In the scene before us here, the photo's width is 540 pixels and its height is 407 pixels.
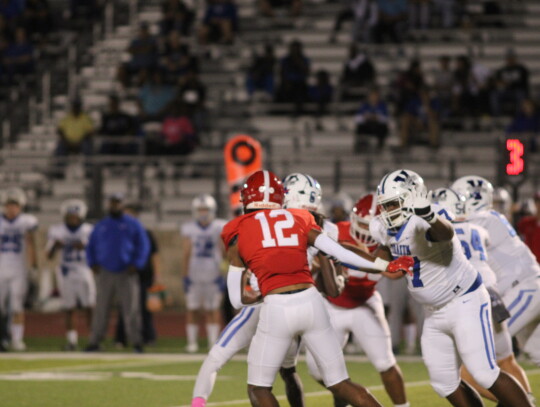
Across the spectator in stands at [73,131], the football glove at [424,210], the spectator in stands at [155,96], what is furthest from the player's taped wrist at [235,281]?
the spectator in stands at [155,96]

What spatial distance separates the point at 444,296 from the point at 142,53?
574 inches

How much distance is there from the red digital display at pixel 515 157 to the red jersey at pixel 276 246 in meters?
7.72

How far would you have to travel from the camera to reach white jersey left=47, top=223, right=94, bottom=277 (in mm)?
15805

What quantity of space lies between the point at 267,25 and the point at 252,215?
15407mm

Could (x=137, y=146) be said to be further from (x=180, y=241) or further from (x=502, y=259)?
(x=502, y=259)

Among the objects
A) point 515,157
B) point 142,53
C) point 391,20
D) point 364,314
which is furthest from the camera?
point 142,53

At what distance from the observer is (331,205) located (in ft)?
49.0

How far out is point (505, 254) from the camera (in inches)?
392

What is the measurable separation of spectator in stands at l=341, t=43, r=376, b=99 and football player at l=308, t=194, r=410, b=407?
11062 millimetres

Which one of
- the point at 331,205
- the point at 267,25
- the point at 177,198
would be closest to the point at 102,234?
the point at 331,205

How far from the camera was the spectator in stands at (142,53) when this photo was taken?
72.1 feet

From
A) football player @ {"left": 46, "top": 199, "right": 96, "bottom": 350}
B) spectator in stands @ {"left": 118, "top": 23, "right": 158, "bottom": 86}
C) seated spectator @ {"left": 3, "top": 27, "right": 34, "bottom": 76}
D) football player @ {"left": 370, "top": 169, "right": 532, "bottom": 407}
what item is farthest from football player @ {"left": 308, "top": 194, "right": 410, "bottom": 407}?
seated spectator @ {"left": 3, "top": 27, "right": 34, "bottom": 76}

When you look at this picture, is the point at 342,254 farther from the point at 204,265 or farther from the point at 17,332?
the point at 17,332

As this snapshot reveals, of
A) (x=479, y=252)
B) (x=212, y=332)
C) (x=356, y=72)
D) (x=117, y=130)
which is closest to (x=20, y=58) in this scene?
(x=117, y=130)
